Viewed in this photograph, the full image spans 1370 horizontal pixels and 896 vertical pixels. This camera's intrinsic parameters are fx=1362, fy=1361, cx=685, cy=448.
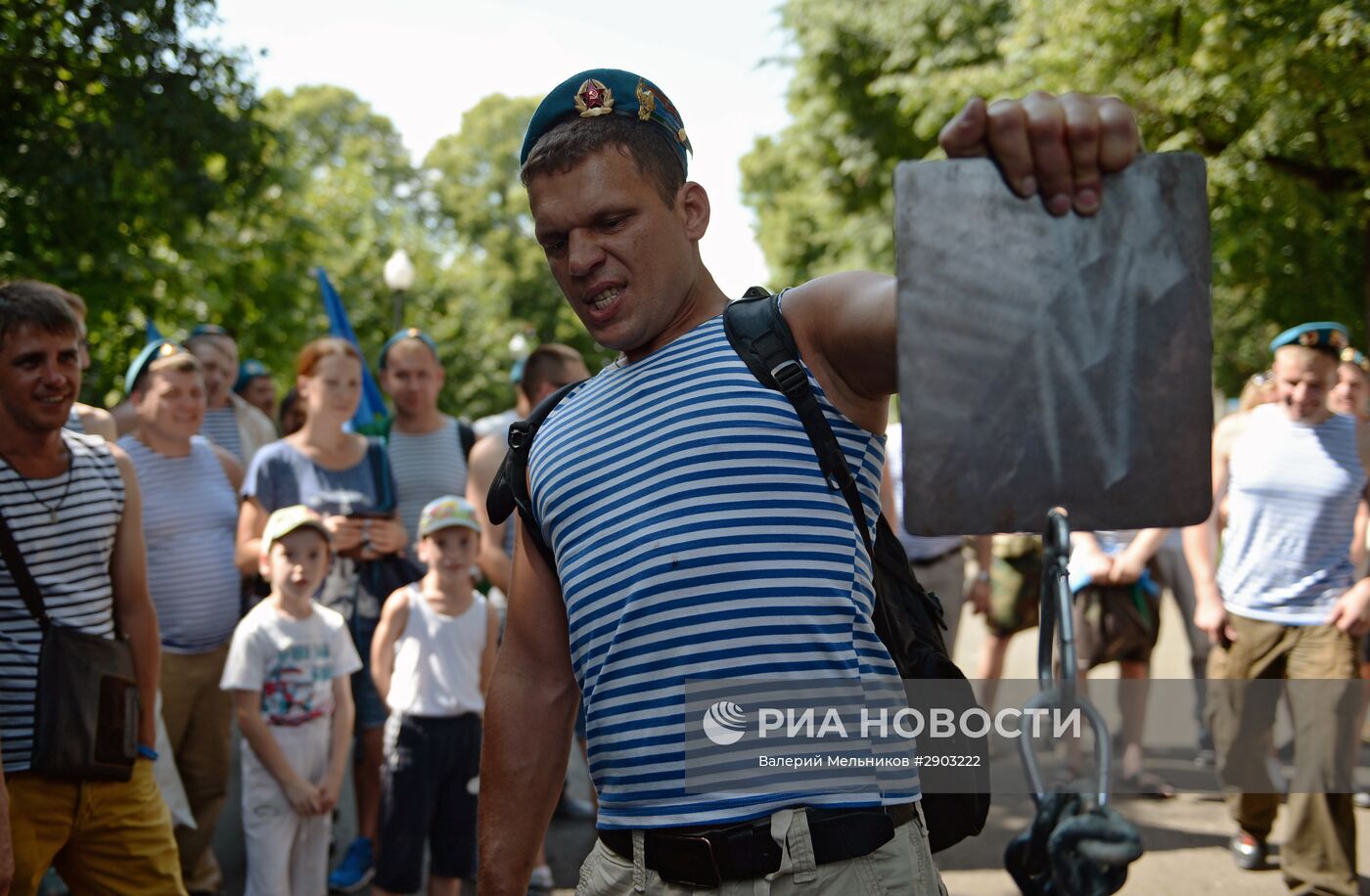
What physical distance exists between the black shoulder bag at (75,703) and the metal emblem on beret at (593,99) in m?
2.22

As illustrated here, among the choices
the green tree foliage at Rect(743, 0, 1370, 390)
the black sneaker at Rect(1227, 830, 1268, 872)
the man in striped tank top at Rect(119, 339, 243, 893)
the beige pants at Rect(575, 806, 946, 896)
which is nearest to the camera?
the beige pants at Rect(575, 806, 946, 896)

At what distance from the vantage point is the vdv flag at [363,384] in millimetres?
6258

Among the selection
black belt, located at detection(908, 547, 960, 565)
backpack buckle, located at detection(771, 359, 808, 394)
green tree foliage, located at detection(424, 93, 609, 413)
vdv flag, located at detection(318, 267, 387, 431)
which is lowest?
black belt, located at detection(908, 547, 960, 565)

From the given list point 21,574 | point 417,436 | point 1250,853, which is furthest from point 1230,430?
point 21,574

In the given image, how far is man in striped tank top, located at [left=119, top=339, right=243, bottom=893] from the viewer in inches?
216

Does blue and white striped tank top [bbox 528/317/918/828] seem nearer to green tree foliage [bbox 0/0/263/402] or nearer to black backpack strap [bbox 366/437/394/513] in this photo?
black backpack strap [bbox 366/437/394/513]

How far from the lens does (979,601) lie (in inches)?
293

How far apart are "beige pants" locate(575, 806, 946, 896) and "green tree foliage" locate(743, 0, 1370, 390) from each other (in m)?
9.35

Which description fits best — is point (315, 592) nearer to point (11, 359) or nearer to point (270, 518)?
point (270, 518)

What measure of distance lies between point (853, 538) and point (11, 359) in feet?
8.78

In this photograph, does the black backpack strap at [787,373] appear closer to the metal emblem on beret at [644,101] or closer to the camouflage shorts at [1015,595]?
the metal emblem on beret at [644,101]

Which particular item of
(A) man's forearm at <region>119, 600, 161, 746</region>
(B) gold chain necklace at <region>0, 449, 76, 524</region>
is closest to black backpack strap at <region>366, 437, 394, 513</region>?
(A) man's forearm at <region>119, 600, 161, 746</region>

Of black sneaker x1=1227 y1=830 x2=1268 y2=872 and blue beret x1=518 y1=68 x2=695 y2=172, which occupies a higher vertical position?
blue beret x1=518 y1=68 x2=695 y2=172

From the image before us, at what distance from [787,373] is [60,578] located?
100 inches
